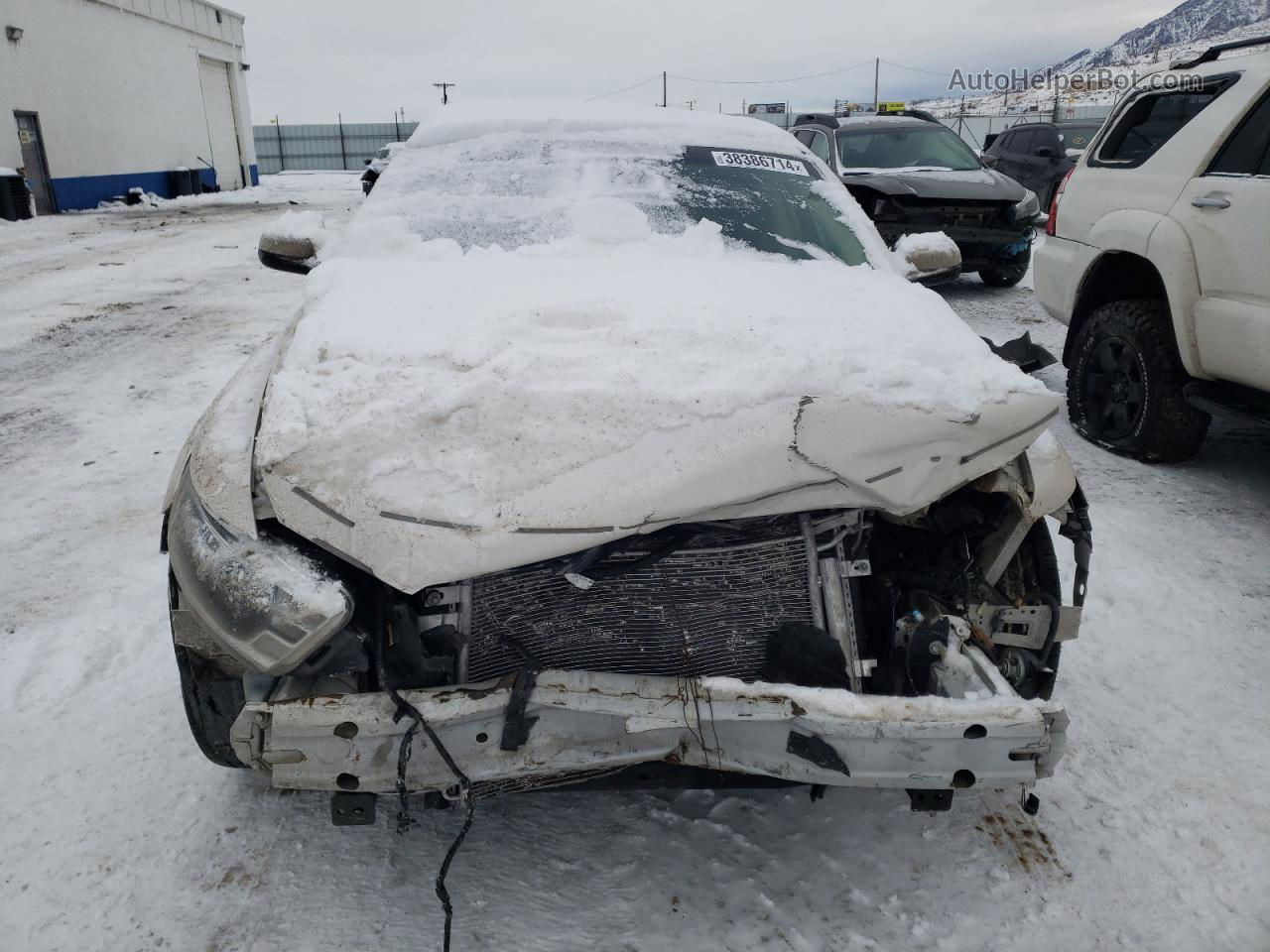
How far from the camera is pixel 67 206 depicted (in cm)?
2005

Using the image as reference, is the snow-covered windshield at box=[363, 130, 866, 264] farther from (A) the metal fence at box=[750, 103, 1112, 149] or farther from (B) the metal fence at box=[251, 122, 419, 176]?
(B) the metal fence at box=[251, 122, 419, 176]

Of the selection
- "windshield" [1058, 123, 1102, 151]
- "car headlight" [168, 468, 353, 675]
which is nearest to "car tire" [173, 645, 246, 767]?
"car headlight" [168, 468, 353, 675]

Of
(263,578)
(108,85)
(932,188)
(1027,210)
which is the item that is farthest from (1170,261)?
(108,85)

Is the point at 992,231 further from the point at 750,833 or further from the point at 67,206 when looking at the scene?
the point at 67,206

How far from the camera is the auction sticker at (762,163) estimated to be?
3.48m

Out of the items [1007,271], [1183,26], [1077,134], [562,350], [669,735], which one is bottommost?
[669,735]

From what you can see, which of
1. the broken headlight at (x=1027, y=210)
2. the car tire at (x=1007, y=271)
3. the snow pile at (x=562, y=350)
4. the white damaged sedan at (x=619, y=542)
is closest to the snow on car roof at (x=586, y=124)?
the snow pile at (x=562, y=350)

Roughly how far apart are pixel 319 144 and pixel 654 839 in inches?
1716

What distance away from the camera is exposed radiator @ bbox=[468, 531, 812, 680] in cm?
207

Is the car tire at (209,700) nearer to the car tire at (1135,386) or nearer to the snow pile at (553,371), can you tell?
the snow pile at (553,371)

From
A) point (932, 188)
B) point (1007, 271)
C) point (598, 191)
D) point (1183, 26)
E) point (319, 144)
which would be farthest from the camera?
point (1183, 26)

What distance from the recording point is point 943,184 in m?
8.45

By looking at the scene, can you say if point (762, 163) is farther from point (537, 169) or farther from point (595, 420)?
point (595, 420)

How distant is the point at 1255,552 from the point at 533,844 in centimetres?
346
